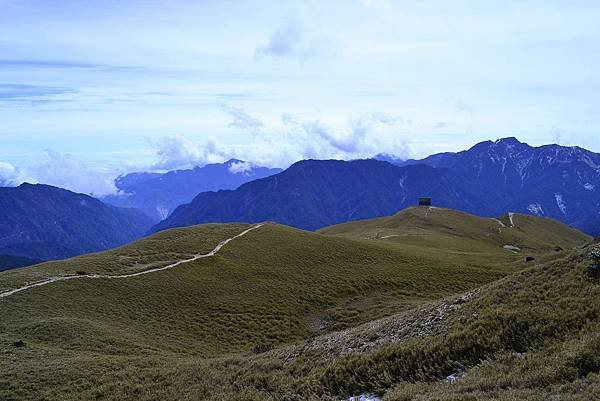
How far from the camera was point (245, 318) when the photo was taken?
163 ft

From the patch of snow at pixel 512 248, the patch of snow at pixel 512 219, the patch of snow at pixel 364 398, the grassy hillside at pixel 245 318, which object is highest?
the patch of snow at pixel 364 398

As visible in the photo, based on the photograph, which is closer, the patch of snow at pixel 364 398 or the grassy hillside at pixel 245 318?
the patch of snow at pixel 364 398

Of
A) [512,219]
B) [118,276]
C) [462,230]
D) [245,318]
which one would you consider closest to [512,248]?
[462,230]

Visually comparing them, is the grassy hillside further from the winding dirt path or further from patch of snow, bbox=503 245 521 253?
patch of snow, bbox=503 245 521 253

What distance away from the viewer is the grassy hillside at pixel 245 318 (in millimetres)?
22969

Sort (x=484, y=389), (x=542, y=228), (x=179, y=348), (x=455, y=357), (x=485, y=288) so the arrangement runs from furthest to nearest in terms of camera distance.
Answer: (x=542, y=228), (x=179, y=348), (x=485, y=288), (x=455, y=357), (x=484, y=389)

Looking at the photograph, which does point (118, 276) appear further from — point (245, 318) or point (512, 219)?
point (512, 219)

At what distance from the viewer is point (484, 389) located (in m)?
16.5

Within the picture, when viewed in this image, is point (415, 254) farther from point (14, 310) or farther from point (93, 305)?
point (14, 310)

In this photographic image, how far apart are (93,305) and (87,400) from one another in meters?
25.1

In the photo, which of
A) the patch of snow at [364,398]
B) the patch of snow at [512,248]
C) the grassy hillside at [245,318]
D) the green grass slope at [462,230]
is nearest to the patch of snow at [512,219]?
the green grass slope at [462,230]

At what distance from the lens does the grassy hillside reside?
22969 millimetres

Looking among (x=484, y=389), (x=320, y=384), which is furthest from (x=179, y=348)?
(x=484, y=389)

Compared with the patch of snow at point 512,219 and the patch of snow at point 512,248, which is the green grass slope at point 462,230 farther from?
the patch of snow at point 512,248
